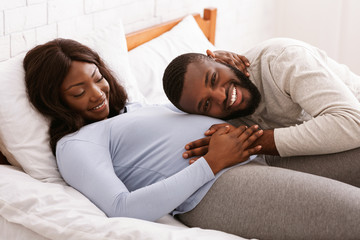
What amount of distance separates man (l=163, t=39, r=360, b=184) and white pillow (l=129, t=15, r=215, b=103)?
0.51 meters

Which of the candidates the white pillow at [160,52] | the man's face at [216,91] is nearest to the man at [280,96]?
the man's face at [216,91]

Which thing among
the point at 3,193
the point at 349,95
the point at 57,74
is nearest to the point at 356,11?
the point at 349,95

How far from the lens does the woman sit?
3.89 feet

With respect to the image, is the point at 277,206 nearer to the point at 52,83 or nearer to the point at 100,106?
the point at 100,106

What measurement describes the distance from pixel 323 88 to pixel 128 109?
25.1 inches

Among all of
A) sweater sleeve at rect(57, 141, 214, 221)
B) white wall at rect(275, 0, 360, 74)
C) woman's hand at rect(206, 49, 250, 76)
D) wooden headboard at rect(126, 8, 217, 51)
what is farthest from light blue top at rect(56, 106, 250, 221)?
white wall at rect(275, 0, 360, 74)

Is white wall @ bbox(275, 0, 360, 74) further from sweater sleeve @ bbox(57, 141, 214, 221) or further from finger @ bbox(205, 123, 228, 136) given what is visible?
sweater sleeve @ bbox(57, 141, 214, 221)

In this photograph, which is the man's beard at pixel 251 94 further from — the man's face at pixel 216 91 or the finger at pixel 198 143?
the finger at pixel 198 143

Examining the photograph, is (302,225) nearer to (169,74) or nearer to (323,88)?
(323,88)

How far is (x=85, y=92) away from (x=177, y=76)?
0.95 ft

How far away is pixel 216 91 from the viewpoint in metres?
1.47

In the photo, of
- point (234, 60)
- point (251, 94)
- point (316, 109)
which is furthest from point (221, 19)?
point (316, 109)

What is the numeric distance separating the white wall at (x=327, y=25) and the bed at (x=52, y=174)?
1500mm

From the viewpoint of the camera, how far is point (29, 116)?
4.86ft
